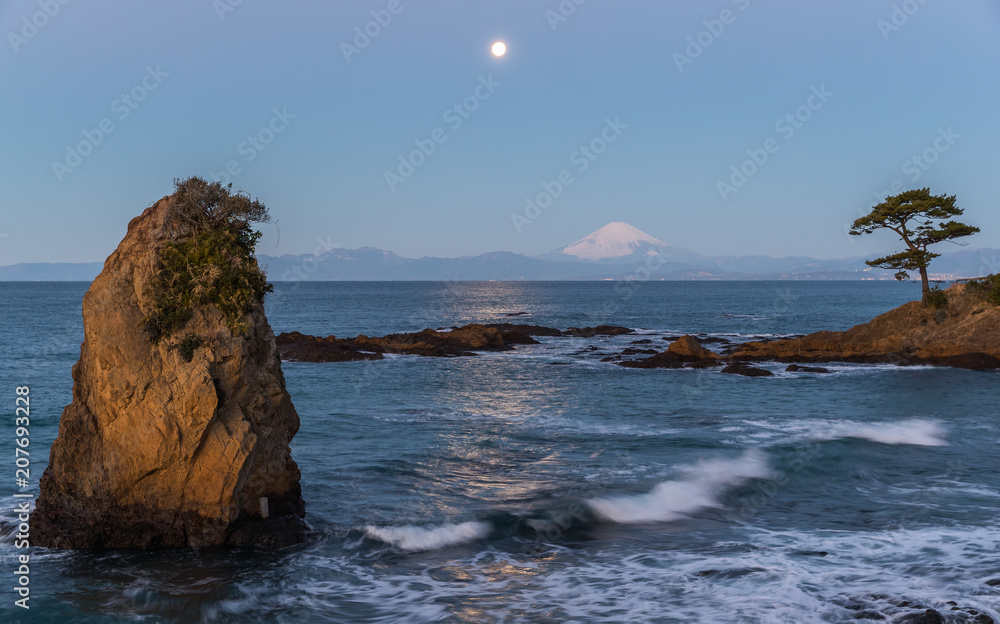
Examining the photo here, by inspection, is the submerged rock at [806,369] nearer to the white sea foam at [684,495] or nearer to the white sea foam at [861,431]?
the white sea foam at [861,431]

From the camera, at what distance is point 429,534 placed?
1408 cm

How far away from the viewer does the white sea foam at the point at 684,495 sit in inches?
607

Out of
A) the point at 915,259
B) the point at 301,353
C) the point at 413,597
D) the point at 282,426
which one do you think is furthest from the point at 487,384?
the point at 915,259

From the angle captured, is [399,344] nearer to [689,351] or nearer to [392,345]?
[392,345]

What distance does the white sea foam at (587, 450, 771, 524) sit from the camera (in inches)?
607

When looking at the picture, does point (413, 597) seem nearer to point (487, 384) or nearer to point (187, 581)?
point (187, 581)

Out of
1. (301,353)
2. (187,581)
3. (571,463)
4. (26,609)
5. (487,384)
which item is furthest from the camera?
(301,353)

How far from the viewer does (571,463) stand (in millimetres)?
19625

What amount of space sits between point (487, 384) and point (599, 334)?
33.8 m

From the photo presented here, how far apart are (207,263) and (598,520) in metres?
9.44

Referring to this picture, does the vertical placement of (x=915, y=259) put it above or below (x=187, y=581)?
above

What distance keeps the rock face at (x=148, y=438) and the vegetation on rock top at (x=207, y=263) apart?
0.21 metres

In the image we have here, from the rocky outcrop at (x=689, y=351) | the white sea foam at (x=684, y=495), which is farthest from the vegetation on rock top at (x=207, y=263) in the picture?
the rocky outcrop at (x=689, y=351)

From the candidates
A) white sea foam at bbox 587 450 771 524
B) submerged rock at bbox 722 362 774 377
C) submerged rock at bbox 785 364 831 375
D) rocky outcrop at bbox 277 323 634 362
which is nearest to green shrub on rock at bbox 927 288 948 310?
submerged rock at bbox 785 364 831 375
